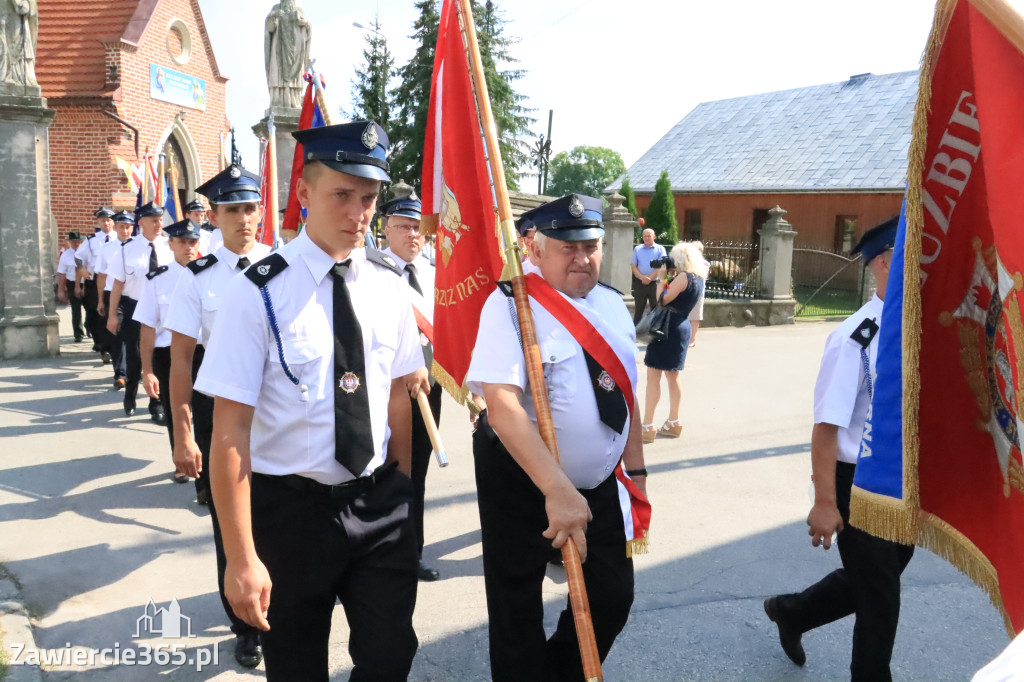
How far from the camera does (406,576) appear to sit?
8.50ft

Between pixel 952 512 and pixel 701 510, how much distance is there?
401 centimetres

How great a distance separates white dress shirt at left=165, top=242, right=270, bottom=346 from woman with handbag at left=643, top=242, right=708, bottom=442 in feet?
14.9

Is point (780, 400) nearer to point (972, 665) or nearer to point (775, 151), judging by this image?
point (972, 665)

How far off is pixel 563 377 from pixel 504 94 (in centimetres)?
3330

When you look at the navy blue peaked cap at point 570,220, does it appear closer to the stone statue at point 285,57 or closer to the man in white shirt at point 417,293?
the man in white shirt at point 417,293

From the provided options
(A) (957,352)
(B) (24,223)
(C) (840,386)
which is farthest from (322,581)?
(B) (24,223)

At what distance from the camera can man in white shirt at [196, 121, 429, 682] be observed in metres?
2.35

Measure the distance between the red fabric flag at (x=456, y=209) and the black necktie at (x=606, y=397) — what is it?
0.79 m

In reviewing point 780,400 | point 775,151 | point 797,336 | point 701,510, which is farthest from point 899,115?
point 701,510

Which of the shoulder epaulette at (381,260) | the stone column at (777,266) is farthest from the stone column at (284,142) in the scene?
the stone column at (777,266)

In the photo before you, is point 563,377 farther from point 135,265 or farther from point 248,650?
point 135,265

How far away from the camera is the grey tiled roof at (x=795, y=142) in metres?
28.3

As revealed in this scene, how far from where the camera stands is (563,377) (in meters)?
2.87

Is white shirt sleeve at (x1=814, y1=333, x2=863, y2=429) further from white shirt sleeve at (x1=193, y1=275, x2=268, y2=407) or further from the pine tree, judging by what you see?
the pine tree
